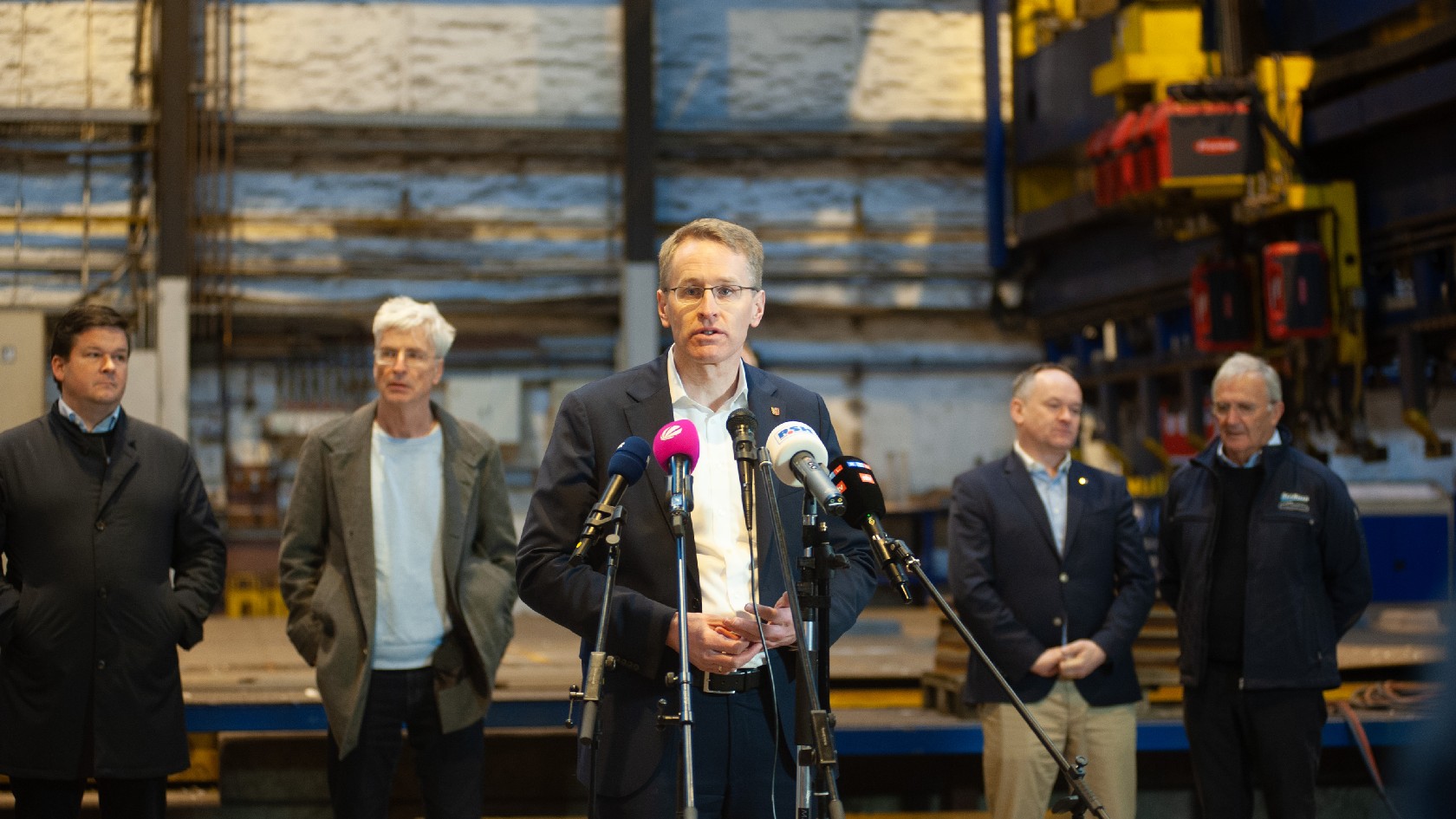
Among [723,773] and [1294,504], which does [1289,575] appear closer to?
[1294,504]

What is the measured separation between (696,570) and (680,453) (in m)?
0.31

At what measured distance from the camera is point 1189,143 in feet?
21.9

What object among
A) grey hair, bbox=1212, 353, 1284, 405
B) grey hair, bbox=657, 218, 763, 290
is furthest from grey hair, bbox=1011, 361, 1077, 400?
grey hair, bbox=657, 218, 763, 290

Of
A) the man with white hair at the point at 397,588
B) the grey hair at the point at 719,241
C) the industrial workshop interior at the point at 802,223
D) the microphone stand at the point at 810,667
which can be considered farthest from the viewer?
the industrial workshop interior at the point at 802,223

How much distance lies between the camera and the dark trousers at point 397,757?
11.9ft

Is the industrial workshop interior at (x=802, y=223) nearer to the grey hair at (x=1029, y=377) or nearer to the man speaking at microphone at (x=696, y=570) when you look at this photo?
the grey hair at (x=1029, y=377)

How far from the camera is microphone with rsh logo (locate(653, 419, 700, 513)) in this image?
2299 millimetres

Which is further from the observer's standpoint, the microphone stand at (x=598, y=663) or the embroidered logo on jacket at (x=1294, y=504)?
the embroidered logo on jacket at (x=1294, y=504)

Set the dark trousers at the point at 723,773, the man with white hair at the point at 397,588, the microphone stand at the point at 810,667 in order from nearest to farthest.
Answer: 1. the microphone stand at the point at 810,667
2. the dark trousers at the point at 723,773
3. the man with white hair at the point at 397,588

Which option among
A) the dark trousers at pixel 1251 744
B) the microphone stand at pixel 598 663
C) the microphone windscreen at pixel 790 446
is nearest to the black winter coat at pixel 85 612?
the microphone stand at pixel 598 663

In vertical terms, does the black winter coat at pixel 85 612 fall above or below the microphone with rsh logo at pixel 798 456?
below

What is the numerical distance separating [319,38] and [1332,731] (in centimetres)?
752

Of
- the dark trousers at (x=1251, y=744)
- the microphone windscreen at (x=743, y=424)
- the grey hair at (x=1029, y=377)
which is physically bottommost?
the dark trousers at (x=1251, y=744)

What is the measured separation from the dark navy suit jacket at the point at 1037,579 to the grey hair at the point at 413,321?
1.47 metres
